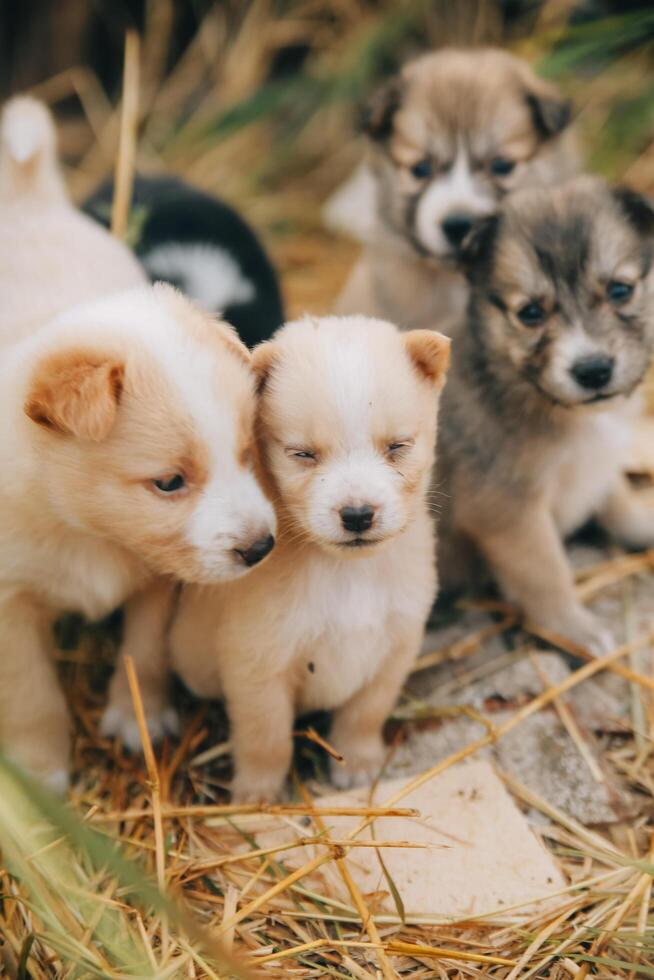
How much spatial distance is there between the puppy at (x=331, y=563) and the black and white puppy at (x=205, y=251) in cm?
138

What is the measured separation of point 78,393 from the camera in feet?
7.15

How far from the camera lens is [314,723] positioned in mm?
3176

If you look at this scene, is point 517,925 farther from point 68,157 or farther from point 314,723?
point 68,157

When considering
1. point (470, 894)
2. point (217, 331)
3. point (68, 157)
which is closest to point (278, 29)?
point (68, 157)

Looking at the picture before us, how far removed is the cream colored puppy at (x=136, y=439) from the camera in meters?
2.24

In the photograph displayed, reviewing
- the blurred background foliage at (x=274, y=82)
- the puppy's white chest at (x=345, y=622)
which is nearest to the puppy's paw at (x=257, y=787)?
the puppy's white chest at (x=345, y=622)

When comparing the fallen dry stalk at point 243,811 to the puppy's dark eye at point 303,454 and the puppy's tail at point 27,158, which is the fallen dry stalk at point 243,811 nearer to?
the puppy's dark eye at point 303,454

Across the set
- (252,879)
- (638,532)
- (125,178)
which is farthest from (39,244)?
(638,532)

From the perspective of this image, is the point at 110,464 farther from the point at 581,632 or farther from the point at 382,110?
the point at 382,110

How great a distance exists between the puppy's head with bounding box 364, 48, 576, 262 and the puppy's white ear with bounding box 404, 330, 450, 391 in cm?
143


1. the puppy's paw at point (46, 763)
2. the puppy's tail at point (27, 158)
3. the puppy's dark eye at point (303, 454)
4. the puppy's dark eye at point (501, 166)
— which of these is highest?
the puppy's tail at point (27, 158)

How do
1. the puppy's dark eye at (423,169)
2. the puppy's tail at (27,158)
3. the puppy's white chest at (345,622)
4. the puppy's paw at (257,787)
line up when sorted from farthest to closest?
the puppy's dark eye at (423,169) < the puppy's tail at (27,158) < the puppy's paw at (257,787) < the puppy's white chest at (345,622)

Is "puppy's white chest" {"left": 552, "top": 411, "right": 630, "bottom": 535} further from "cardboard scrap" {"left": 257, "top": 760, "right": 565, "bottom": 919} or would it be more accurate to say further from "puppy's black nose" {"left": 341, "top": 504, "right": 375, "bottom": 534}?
"puppy's black nose" {"left": 341, "top": 504, "right": 375, "bottom": 534}

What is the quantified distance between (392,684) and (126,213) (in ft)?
7.77
